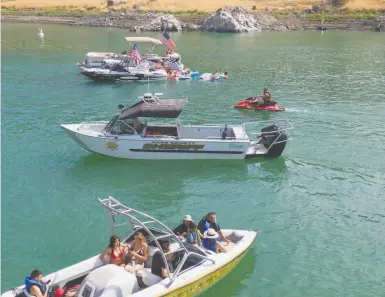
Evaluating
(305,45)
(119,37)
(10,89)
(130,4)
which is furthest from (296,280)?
(130,4)

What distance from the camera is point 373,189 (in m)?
21.2

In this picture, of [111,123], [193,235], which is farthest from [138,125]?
[193,235]

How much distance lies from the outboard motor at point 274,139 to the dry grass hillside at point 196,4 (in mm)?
103166

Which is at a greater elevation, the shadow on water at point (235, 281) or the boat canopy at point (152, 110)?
the boat canopy at point (152, 110)

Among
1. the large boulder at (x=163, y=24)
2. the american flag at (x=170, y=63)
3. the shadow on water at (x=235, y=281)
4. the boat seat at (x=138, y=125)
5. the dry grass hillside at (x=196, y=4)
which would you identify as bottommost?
the shadow on water at (x=235, y=281)

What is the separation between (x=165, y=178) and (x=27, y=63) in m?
37.7

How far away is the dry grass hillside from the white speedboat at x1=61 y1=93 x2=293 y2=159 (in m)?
104

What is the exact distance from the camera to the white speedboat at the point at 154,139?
2316cm

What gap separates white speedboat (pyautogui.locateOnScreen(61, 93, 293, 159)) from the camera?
23156mm

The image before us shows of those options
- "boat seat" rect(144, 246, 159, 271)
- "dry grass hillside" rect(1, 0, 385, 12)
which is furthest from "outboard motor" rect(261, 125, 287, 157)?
"dry grass hillside" rect(1, 0, 385, 12)

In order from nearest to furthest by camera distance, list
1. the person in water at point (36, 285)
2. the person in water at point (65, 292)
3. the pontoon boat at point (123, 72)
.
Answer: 1. the person in water at point (36, 285)
2. the person in water at point (65, 292)
3. the pontoon boat at point (123, 72)

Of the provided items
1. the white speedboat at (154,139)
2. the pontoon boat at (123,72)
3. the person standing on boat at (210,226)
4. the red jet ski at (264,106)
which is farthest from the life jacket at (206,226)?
the pontoon boat at (123,72)

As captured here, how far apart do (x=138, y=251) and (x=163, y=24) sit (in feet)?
298

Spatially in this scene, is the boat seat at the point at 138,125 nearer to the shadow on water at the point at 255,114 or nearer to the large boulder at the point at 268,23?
the shadow on water at the point at 255,114
